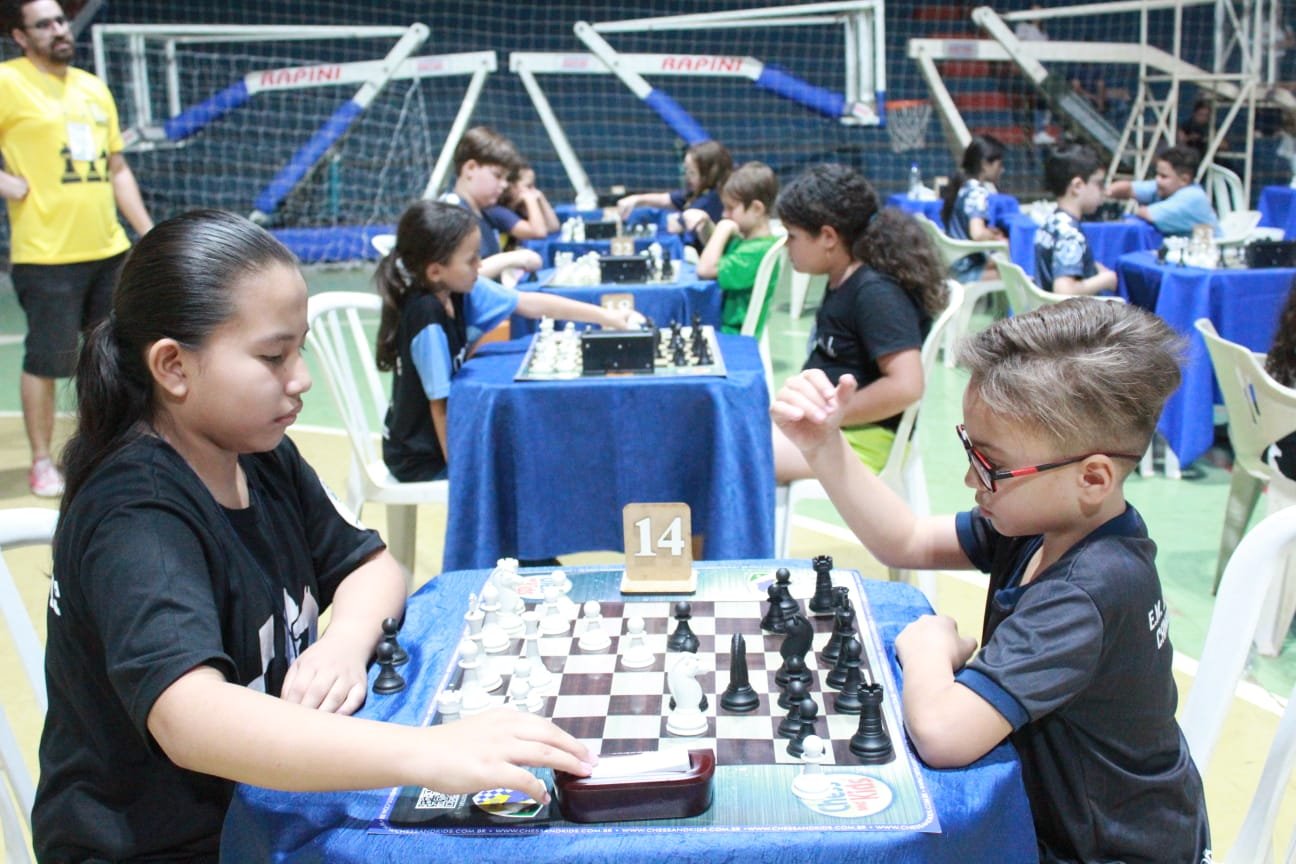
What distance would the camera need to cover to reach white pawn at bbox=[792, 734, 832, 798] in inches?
40.4

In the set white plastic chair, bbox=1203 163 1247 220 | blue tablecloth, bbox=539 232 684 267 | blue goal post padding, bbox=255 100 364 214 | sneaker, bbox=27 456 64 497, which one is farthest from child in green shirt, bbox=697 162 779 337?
blue goal post padding, bbox=255 100 364 214

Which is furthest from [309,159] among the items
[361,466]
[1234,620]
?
[1234,620]

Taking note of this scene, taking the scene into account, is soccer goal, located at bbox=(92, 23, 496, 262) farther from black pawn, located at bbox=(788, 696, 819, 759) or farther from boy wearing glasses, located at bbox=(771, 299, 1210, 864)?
black pawn, located at bbox=(788, 696, 819, 759)

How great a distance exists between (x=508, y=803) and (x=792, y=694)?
306 mm

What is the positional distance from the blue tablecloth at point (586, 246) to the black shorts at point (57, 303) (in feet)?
7.29

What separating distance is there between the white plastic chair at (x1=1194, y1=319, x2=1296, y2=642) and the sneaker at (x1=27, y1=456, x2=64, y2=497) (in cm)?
383

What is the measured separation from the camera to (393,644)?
132 centimetres

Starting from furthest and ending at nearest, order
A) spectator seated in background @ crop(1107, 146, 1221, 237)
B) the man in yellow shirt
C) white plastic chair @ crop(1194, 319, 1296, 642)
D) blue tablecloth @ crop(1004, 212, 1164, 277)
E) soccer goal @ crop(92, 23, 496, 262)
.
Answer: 1. soccer goal @ crop(92, 23, 496, 262)
2. blue tablecloth @ crop(1004, 212, 1164, 277)
3. spectator seated in background @ crop(1107, 146, 1221, 237)
4. the man in yellow shirt
5. white plastic chair @ crop(1194, 319, 1296, 642)

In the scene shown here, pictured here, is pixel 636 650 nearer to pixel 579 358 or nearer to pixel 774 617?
pixel 774 617

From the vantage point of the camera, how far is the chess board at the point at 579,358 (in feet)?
9.41

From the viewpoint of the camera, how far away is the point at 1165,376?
48.7 inches

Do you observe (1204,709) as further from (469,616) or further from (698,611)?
(469,616)

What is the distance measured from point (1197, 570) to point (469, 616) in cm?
276

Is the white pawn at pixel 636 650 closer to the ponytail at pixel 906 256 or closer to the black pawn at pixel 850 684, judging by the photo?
the black pawn at pixel 850 684
